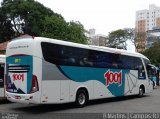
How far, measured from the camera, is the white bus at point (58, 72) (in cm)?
1366

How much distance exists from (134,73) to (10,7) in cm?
3217

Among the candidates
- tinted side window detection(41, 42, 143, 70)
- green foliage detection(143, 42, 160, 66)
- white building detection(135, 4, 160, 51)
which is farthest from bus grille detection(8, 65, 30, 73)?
white building detection(135, 4, 160, 51)

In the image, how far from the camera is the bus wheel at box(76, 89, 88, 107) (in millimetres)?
15727

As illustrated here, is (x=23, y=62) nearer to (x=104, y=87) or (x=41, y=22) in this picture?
(x=104, y=87)

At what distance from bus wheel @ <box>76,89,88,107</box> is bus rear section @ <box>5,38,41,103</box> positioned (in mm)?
2754

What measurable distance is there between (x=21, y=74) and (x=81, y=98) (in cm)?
347

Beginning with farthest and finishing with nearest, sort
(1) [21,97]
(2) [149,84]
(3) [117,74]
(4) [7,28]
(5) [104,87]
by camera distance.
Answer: (4) [7,28] < (2) [149,84] < (3) [117,74] < (5) [104,87] < (1) [21,97]

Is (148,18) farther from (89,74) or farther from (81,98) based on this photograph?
(81,98)

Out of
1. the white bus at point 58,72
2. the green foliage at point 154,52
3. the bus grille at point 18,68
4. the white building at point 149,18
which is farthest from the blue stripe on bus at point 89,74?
the white building at point 149,18

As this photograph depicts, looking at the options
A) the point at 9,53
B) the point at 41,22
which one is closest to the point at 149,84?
the point at 9,53

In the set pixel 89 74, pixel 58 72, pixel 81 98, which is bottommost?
pixel 81 98

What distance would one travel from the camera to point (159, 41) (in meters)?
76.1

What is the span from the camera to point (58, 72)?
14.6 metres

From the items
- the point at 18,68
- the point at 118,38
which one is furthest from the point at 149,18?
the point at 18,68
